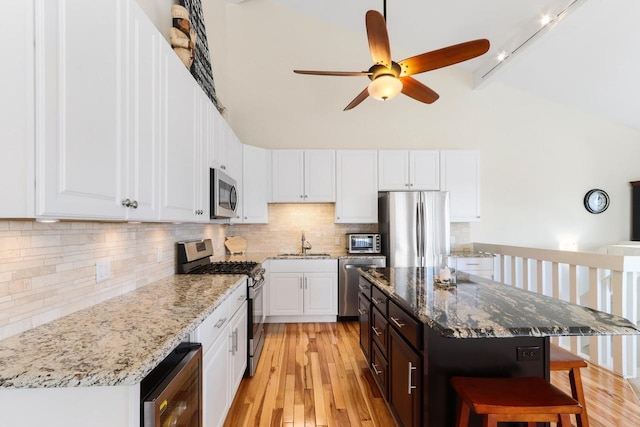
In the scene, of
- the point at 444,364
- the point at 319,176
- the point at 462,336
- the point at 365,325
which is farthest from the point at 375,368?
the point at 319,176

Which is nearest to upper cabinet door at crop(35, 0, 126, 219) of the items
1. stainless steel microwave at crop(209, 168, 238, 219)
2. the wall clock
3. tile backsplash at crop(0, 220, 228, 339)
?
tile backsplash at crop(0, 220, 228, 339)

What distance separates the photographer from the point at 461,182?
14.1 feet

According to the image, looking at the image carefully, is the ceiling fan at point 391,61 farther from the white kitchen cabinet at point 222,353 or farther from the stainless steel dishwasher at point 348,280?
the stainless steel dishwasher at point 348,280

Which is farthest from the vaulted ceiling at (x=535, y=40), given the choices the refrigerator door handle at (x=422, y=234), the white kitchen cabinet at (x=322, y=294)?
the white kitchen cabinet at (x=322, y=294)

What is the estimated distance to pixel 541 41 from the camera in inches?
134

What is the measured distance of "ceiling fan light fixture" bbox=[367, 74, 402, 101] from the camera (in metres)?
2.23

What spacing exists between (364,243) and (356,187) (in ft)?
2.58

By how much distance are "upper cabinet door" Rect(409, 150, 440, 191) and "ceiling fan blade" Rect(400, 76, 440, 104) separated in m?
1.46

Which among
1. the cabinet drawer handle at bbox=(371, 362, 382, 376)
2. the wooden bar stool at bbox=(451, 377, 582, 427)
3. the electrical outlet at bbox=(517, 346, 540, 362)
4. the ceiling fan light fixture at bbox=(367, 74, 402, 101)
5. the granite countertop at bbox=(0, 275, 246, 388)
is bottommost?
the cabinet drawer handle at bbox=(371, 362, 382, 376)

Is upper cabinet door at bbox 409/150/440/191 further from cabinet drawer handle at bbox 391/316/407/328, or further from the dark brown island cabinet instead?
the dark brown island cabinet

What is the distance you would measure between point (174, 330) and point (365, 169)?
3.47m

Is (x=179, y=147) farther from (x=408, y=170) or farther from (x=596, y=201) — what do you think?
(x=596, y=201)

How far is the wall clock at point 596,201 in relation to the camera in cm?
469

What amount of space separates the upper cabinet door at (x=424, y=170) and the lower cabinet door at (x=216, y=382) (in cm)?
328
